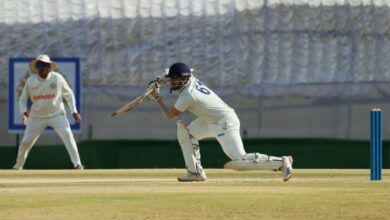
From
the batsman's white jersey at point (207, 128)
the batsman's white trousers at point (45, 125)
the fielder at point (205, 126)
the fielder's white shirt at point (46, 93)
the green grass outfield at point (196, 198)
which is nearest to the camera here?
the green grass outfield at point (196, 198)

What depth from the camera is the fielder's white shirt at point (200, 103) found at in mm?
20219

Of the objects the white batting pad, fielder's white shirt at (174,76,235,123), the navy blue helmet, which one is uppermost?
the navy blue helmet

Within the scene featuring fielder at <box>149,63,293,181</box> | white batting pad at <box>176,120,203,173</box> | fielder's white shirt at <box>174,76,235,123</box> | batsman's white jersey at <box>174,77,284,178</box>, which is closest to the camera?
fielder at <box>149,63,293,181</box>

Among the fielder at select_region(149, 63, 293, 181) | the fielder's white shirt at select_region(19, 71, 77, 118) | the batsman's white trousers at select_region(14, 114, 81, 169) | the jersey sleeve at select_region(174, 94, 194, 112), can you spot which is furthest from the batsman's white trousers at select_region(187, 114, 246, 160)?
the fielder's white shirt at select_region(19, 71, 77, 118)

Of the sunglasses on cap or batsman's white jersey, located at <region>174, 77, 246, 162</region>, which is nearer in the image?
batsman's white jersey, located at <region>174, 77, 246, 162</region>

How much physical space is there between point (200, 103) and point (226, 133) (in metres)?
0.50

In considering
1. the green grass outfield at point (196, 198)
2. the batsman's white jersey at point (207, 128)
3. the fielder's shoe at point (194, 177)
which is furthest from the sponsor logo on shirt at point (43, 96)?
the batsman's white jersey at point (207, 128)

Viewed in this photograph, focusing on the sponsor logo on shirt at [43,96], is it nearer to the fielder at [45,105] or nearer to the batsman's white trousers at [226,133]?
the fielder at [45,105]

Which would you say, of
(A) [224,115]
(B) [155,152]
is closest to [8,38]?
(B) [155,152]

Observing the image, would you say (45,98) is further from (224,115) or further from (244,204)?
(244,204)

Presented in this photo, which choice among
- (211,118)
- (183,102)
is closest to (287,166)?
(211,118)

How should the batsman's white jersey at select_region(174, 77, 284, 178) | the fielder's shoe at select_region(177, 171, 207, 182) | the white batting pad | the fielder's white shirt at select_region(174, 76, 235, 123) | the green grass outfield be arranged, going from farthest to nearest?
the fielder's shoe at select_region(177, 171, 207, 182)
the white batting pad
the fielder's white shirt at select_region(174, 76, 235, 123)
the batsman's white jersey at select_region(174, 77, 284, 178)
the green grass outfield

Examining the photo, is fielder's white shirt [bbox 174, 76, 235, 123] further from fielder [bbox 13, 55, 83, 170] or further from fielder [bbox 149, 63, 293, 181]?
fielder [bbox 13, 55, 83, 170]

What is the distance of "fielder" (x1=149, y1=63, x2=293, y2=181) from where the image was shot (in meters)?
20.0
